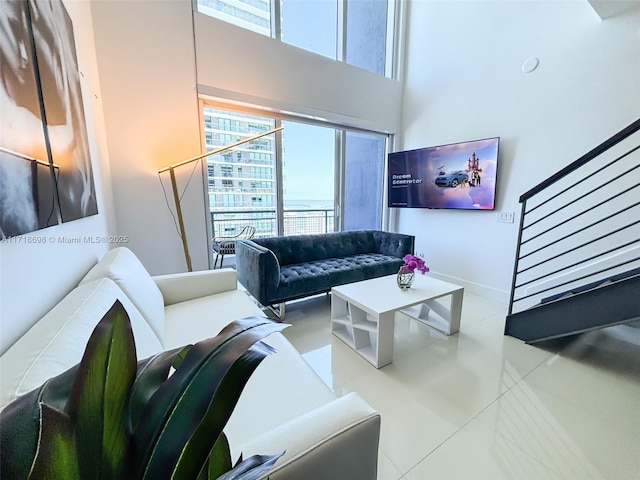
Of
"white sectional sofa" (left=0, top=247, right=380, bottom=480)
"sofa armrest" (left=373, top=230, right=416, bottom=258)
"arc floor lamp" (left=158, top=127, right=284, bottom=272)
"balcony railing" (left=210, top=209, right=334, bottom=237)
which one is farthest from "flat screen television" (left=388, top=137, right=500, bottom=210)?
"white sectional sofa" (left=0, top=247, right=380, bottom=480)

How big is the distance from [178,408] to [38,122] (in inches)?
51.6

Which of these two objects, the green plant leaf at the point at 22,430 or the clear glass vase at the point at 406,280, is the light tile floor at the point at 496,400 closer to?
the clear glass vase at the point at 406,280

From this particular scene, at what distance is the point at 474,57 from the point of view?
10.1 ft

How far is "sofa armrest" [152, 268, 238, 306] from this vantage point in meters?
1.83

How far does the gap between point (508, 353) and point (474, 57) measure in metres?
3.27

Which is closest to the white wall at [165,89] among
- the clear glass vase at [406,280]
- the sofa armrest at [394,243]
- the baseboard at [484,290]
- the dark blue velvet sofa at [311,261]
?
the dark blue velvet sofa at [311,261]

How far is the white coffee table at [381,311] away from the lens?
183cm

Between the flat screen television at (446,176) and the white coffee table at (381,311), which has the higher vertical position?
the flat screen television at (446,176)

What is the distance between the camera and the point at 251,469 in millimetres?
420

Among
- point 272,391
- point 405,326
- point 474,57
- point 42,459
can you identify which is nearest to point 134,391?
point 42,459

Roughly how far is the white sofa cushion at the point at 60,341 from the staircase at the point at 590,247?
2.57m

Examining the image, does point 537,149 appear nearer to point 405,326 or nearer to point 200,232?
point 405,326

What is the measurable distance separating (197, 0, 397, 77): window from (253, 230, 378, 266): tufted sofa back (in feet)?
7.90

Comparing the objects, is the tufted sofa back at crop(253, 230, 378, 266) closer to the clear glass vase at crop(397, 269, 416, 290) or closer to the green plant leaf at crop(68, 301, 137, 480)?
the clear glass vase at crop(397, 269, 416, 290)
